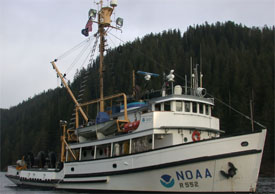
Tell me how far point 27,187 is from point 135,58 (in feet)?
222

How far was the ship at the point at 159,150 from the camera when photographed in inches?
631

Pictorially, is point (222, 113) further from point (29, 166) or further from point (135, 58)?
point (135, 58)

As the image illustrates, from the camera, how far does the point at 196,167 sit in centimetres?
1630

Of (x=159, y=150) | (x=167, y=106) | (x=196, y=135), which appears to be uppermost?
(x=167, y=106)

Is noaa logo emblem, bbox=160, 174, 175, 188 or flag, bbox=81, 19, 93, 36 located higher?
flag, bbox=81, 19, 93, 36

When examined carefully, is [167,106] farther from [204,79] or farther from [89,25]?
[204,79]

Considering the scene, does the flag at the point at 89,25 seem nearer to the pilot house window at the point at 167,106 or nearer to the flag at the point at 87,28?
the flag at the point at 87,28

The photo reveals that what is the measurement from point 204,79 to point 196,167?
53.4m

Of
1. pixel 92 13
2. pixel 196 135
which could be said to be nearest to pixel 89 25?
pixel 92 13

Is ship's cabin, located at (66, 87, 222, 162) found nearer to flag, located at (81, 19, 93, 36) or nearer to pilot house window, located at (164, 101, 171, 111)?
pilot house window, located at (164, 101, 171, 111)

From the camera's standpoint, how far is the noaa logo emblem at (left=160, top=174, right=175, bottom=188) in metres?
16.8

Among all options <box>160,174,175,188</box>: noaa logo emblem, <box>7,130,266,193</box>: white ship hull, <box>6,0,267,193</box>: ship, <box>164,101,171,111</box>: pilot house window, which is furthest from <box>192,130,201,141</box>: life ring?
<box>160,174,175,188</box>: noaa logo emblem

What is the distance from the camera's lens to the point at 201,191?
1616 centimetres

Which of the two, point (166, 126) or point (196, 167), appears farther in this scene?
point (166, 126)
